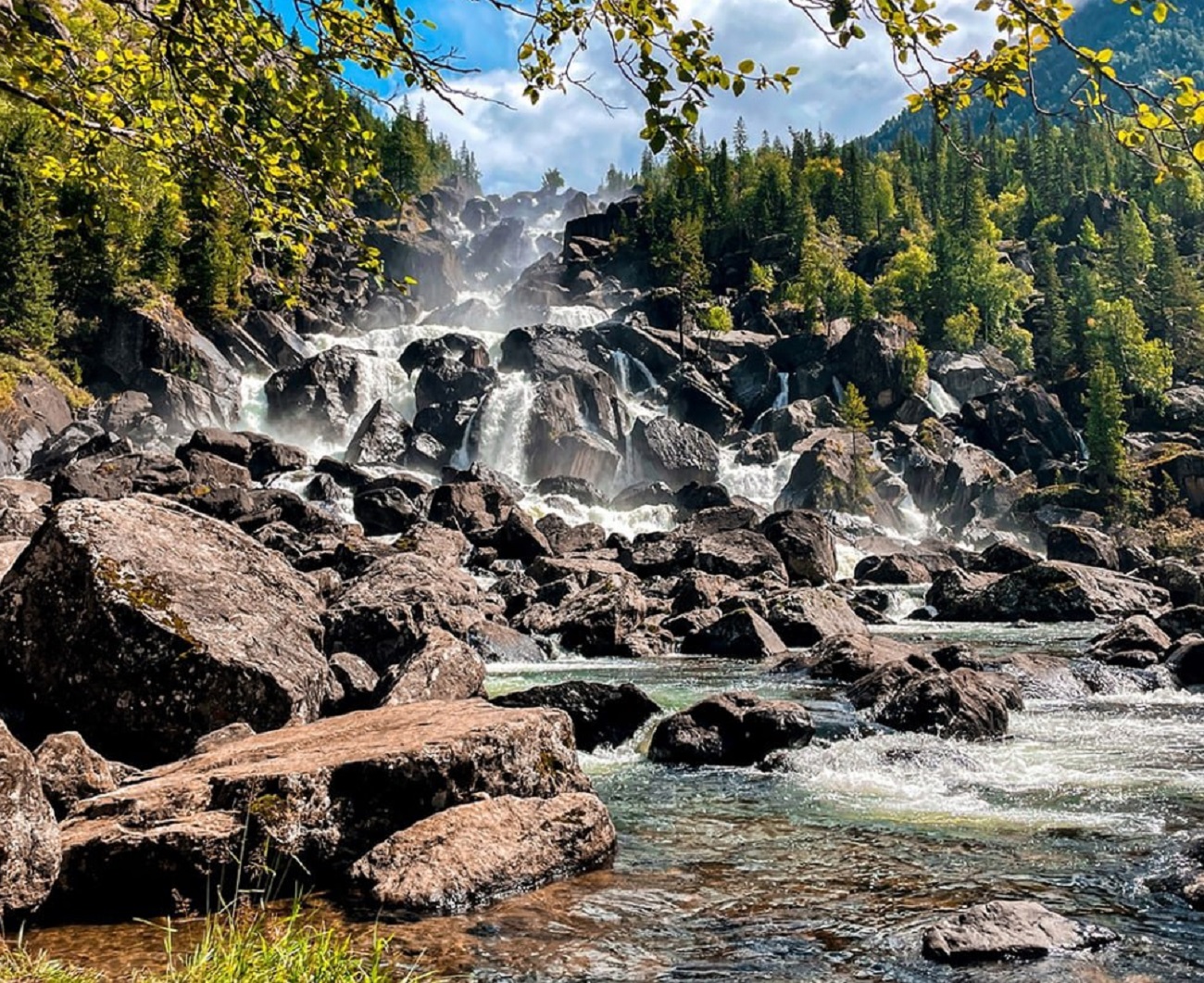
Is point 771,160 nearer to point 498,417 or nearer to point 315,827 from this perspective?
point 498,417

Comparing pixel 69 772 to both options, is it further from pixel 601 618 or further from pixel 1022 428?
pixel 1022 428

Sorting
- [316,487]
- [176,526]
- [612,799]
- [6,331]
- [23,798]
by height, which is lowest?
[612,799]

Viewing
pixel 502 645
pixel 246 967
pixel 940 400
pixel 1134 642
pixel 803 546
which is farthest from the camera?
pixel 940 400

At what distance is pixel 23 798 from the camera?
6273mm

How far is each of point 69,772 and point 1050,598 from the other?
119 feet

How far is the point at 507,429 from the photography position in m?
73.9

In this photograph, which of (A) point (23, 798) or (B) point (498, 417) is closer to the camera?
(A) point (23, 798)

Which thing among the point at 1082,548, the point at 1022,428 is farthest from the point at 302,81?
the point at 1022,428

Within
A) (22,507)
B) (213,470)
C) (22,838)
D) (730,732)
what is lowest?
(730,732)

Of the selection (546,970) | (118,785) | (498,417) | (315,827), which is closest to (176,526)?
(118,785)

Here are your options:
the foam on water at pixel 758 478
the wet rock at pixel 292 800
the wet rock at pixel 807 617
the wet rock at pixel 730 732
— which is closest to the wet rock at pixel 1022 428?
the foam on water at pixel 758 478

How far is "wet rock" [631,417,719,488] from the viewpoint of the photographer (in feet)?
248

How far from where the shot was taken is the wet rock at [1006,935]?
6258 mm

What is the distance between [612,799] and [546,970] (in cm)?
509
